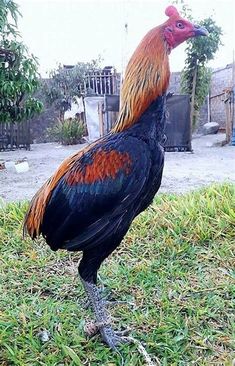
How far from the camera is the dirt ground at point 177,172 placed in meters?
4.78

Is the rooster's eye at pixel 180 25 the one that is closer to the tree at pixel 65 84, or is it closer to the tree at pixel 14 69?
the tree at pixel 14 69

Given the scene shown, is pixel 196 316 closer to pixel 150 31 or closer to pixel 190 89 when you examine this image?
pixel 150 31

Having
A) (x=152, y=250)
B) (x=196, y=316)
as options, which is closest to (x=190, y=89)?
(x=152, y=250)

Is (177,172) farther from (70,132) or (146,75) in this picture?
(70,132)

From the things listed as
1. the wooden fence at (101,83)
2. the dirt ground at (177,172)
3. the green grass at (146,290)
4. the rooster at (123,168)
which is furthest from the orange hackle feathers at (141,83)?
the wooden fence at (101,83)

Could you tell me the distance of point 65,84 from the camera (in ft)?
40.6

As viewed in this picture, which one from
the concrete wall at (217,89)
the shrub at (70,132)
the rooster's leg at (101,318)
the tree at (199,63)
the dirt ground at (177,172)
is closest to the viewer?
the rooster's leg at (101,318)

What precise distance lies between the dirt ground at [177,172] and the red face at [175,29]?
285 cm

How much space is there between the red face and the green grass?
1353 mm

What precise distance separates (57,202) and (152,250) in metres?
1.20

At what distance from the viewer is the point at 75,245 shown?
168cm

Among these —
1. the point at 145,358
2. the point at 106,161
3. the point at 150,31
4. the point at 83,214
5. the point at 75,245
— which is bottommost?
the point at 145,358

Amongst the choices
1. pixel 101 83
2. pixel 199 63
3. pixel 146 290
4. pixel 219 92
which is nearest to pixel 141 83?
pixel 146 290

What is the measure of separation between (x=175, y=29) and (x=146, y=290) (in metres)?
1.42
